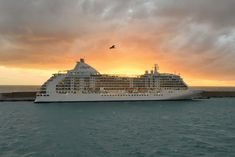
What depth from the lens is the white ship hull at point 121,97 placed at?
79625mm

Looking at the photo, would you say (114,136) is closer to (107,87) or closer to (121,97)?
(121,97)

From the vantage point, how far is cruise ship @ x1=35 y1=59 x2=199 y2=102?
8069 centimetres

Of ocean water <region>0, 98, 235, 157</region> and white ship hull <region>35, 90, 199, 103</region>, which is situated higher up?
white ship hull <region>35, 90, 199, 103</region>

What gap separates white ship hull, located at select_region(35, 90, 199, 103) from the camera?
7962 centimetres

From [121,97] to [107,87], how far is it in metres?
4.15

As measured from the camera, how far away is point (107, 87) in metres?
85.6

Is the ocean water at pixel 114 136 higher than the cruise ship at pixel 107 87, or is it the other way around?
the cruise ship at pixel 107 87

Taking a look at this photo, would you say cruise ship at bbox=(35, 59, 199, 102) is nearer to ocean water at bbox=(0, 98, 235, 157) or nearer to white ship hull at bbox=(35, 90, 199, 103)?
white ship hull at bbox=(35, 90, 199, 103)

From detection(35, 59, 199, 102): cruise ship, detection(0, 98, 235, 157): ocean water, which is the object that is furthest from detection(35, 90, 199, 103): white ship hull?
detection(0, 98, 235, 157): ocean water

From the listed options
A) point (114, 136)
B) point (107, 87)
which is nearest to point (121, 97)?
point (107, 87)

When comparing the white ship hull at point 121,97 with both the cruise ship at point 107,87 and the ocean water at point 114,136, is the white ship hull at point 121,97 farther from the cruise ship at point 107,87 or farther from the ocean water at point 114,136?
the ocean water at point 114,136

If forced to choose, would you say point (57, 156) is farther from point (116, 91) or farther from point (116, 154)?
point (116, 91)

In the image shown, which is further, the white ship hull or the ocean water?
the white ship hull

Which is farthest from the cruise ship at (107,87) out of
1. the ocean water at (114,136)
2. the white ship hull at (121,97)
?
the ocean water at (114,136)
